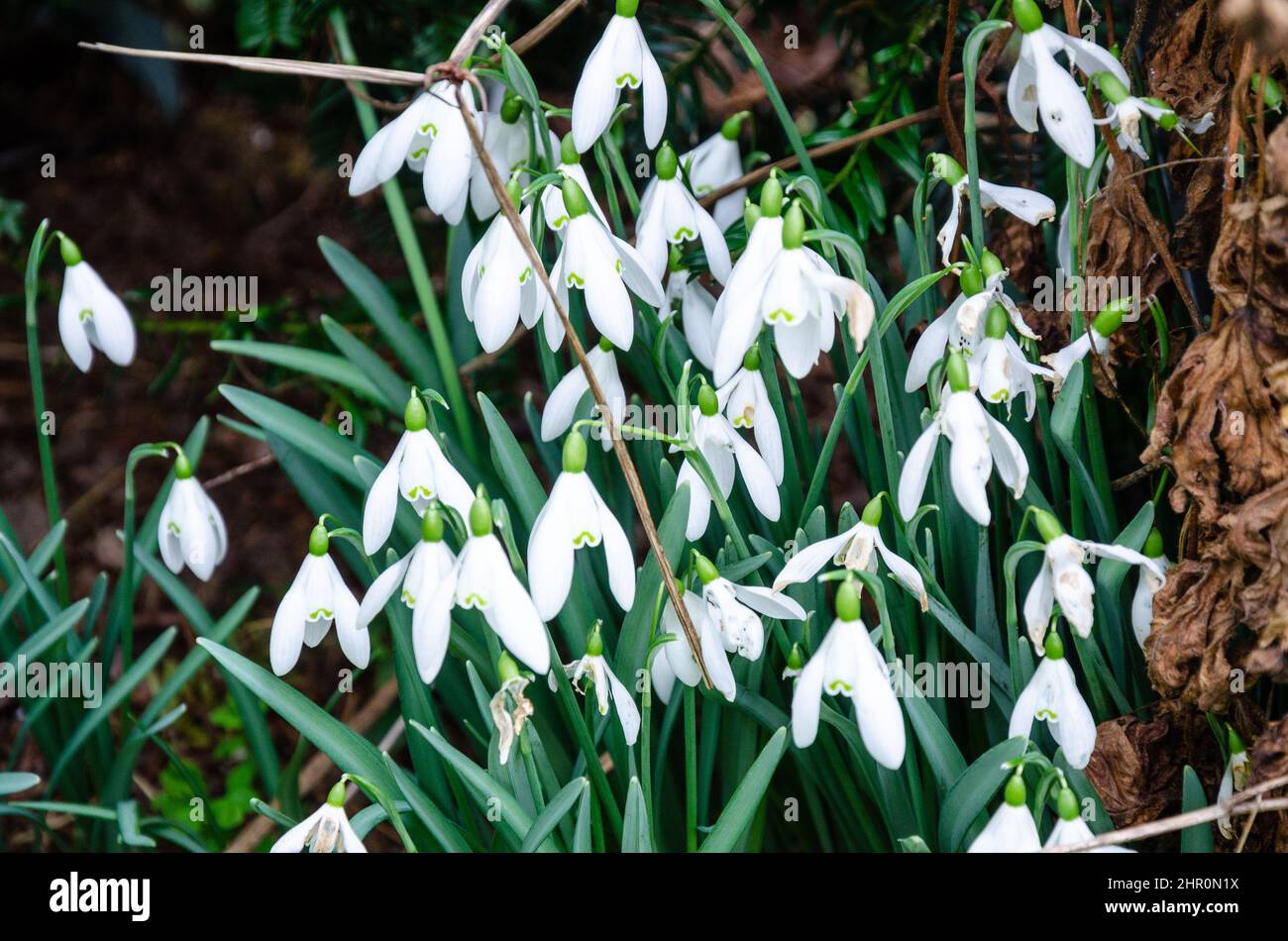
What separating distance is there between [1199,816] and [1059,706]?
16cm

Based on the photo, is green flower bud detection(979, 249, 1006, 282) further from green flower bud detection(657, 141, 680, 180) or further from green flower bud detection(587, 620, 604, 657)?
green flower bud detection(587, 620, 604, 657)

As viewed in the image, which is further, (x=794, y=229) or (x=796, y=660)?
(x=796, y=660)

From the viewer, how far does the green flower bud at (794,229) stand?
3.49 feet

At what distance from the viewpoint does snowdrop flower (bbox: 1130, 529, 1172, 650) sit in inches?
48.3

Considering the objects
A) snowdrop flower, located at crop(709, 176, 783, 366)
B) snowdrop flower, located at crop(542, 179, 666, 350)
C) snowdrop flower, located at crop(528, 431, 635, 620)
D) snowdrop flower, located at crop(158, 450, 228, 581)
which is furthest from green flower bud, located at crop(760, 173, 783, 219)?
snowdrop flower, located at crop(158, 450, 228, 581)

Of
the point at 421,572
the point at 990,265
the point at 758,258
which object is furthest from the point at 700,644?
the point at 990,265

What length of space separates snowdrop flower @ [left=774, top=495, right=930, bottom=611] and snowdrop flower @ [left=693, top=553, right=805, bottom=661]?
2 centimetres

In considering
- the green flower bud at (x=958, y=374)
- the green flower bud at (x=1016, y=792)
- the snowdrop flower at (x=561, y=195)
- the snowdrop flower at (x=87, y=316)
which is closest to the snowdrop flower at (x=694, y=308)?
the snowdrop flower at (x=561, y=195)

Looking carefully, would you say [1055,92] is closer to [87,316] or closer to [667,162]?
[667,162]

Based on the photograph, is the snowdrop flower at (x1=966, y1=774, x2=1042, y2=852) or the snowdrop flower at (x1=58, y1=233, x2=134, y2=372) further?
the snowdrop flower at (x1=58, y1=233, x2=134, y2=372)

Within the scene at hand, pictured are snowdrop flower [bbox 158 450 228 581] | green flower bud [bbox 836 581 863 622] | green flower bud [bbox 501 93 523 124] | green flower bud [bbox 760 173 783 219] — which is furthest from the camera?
snowdrop flower [bbox 158 450 228 581]

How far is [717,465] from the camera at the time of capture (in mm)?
1265

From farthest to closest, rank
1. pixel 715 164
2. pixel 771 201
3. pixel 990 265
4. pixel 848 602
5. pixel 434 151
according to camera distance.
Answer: pixel 715 164, pixel 434 151, pixel 990 265, pixel 771 201, pixel 848 602

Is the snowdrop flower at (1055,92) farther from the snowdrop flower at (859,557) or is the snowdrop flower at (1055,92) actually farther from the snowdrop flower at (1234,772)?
the snowdrop flower at (1234,772)
